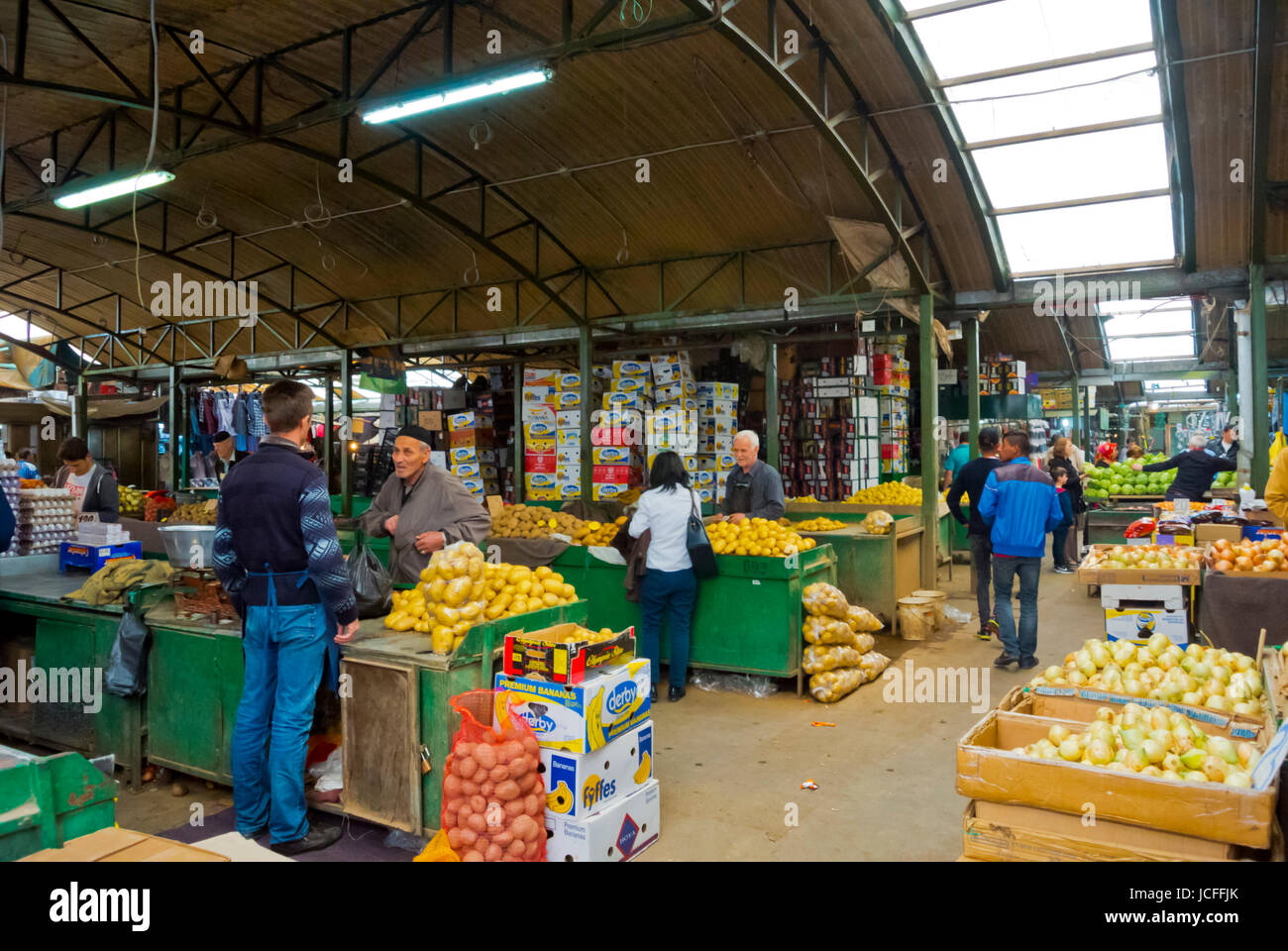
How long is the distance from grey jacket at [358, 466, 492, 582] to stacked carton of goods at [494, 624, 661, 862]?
4.06 feet

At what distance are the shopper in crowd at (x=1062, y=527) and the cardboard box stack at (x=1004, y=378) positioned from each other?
3126 mm

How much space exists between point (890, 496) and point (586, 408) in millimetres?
4774

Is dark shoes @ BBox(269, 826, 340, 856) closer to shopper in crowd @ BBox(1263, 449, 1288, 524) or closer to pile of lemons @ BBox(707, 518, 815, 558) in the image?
pile of lemons @ BBox(707, 518, 815, 558)

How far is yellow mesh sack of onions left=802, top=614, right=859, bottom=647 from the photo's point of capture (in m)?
6.43

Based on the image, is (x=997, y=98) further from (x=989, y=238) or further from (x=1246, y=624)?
(x=1246, y=624)

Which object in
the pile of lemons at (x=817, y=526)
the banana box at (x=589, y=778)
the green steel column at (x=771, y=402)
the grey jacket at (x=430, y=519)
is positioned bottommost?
the banana box at (x=589, y=778)

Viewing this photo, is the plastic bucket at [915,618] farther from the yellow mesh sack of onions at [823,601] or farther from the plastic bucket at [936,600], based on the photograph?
the yellow mesh sack of onions at [823,601]

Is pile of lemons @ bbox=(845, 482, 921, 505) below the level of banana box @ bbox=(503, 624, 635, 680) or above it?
above

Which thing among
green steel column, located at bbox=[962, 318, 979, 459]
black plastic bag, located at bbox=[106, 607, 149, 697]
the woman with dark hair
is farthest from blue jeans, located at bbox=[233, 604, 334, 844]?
green steel column, located at bbox=[962, 318, 979, 459]

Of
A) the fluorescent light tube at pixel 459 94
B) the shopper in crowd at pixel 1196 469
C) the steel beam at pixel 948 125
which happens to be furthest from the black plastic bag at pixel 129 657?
the shopper in crowd at pixel 1196 469

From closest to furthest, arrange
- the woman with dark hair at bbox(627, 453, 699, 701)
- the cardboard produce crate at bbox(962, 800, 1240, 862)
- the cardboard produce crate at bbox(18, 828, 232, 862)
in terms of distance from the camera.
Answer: the cardboard produce crate at bbox(18, 828, 232, 862) < the cardboard produce crate at bbox(962, 800, 1240, 862) < the woman with dark hair at bbox(627, 453, 699, 701)

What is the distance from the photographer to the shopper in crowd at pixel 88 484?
6551 millimetres

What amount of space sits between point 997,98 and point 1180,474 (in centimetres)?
520

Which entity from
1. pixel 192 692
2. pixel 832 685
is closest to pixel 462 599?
pixel 192 692
